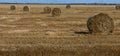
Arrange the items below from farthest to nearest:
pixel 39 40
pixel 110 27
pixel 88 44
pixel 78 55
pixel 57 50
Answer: pixel 110 27
pixel 39 40
pixel 88 44
pixel 57 50
pixel 78 55

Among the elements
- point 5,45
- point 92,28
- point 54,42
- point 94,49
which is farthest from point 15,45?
point 92,28

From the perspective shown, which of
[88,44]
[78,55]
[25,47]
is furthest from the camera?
[88,44]

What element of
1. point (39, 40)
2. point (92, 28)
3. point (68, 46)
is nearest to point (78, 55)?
point (68, 46)

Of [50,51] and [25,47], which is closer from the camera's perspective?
[50,51]

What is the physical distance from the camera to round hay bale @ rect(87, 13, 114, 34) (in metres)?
28.0

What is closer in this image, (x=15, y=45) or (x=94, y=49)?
(x=94, y=49)

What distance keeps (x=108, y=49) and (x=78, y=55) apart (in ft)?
8.17

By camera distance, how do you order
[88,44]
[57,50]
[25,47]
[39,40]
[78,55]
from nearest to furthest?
[78,55], [57,50], [25,47], [88,44], [39,40]

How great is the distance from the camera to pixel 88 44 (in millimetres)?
22219

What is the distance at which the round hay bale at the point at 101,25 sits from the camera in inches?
1104

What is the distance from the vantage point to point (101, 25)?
28188 millimetres

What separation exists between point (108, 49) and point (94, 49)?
704mm

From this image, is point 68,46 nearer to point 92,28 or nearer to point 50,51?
point 50,51

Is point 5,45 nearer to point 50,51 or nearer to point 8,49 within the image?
point 8,49
